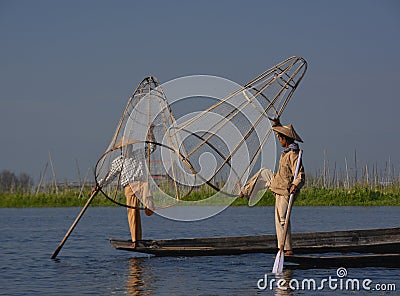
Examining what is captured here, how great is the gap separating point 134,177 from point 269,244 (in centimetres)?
177

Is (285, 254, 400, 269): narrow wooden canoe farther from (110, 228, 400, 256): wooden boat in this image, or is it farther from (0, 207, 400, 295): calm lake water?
(110, 228, 400, 256): wooden boat

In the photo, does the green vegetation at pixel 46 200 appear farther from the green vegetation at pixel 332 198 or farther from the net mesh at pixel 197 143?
the net mesh at pixel 197 143

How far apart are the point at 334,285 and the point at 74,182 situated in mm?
18297

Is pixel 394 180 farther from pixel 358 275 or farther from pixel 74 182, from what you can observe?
pixel 358 275

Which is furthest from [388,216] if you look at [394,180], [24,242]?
[24,242]

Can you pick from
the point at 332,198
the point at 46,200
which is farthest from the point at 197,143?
the point at 46,200

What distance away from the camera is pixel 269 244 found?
941cm

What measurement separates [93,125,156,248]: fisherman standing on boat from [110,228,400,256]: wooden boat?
0.25 meters

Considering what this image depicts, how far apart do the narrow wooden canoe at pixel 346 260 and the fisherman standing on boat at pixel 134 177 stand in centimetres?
197

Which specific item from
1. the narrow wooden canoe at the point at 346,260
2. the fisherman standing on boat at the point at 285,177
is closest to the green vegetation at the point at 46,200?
the fisherman standing on boat at the point at 285,177

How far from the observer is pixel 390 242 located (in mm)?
8242

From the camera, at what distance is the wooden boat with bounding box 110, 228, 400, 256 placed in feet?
27.8

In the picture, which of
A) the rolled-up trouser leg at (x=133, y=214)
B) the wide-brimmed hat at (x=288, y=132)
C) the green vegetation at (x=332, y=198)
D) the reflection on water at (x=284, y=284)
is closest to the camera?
the reflection on water at (x=284, y=284)

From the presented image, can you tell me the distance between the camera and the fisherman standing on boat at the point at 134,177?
29.1ft
